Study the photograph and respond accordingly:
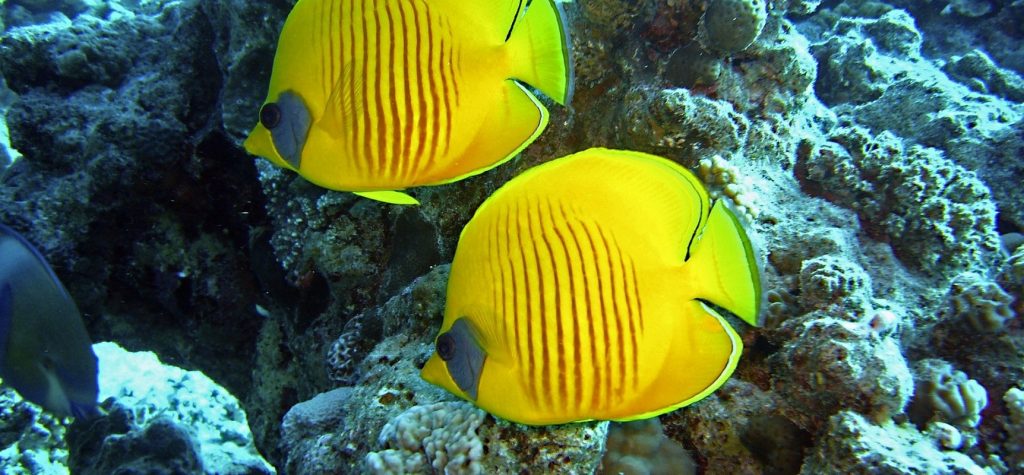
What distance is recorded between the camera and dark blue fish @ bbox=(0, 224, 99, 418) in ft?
6.10

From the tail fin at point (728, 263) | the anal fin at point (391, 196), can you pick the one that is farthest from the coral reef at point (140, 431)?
the tail fin at point (728, 263)

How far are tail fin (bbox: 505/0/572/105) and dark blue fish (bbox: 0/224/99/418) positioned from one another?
172cm

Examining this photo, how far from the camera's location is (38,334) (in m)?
1.93

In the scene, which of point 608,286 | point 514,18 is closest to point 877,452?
point 608,286

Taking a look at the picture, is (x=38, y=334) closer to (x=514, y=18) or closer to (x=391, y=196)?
(x=391, y=196)

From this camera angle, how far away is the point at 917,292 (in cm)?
309

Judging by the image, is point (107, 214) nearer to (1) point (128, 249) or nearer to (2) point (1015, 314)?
(1) point (128, 249)

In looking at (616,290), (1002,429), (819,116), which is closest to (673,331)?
(616,290)

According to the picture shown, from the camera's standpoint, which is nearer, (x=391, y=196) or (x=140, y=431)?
(x=391, y=196)

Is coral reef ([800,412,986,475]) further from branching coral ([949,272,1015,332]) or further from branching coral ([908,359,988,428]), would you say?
branching coral ([949,272,1015,332])

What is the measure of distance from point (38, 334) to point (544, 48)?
6.43 ft

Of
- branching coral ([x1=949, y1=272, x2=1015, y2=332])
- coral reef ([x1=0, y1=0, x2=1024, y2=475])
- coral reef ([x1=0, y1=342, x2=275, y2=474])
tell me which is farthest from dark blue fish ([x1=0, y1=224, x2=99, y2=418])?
branching coral ([x1=949, y1=272, x2=1015, y2=332])

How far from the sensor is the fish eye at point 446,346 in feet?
4.34

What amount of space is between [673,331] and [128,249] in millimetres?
4153
